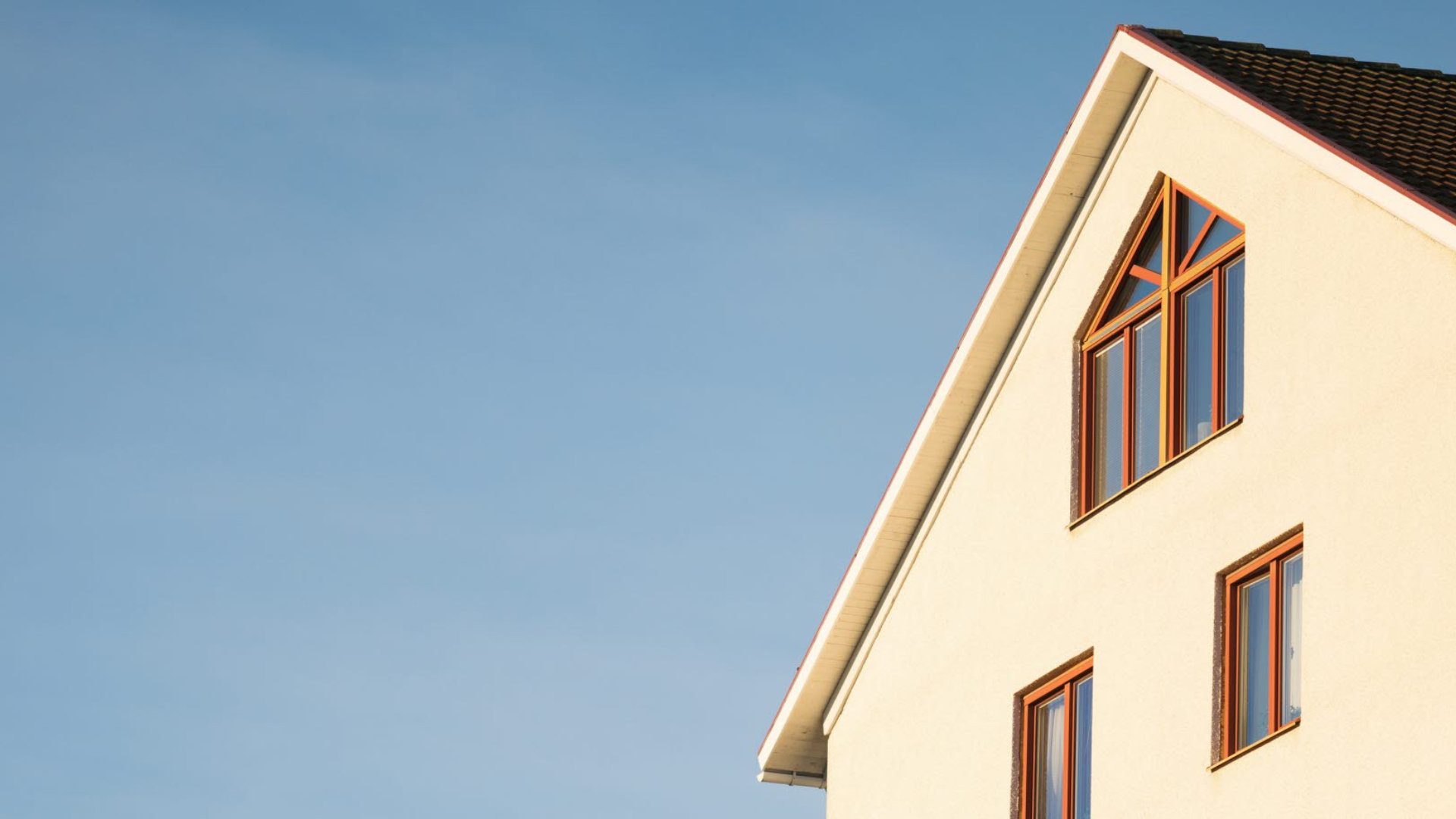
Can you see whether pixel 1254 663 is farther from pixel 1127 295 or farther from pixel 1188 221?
pixel 1127 295

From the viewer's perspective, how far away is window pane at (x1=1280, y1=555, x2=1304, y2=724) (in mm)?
17750

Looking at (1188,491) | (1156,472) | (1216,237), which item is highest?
(1216,237)

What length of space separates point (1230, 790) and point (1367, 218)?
4.55 meters

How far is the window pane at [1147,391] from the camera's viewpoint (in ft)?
68.3

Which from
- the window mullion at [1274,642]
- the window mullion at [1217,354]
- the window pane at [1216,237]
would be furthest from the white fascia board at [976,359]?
the window mullion at [1274,642]

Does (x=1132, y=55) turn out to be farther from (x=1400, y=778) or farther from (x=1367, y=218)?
(x=1400, y=778)

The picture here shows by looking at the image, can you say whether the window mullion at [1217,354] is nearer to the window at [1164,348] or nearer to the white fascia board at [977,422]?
the window at [1164,348]

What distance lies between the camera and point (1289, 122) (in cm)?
1870

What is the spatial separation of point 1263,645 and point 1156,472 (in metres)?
2.31

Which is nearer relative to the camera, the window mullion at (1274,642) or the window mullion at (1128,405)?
the window mullion at (1274,642)

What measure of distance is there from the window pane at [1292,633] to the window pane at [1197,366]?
1.98 m

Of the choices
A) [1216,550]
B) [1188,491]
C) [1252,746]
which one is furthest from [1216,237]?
[1252,746]

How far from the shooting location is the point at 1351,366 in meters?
17.6

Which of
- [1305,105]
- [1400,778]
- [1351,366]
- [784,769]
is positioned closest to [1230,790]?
[1400,778]
